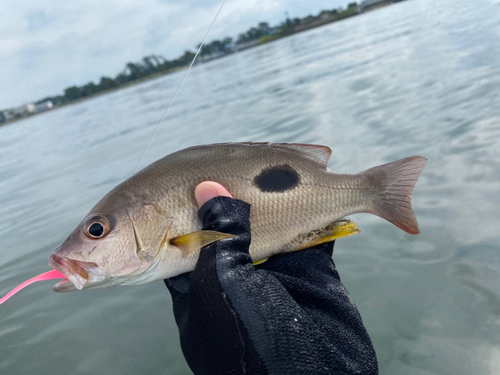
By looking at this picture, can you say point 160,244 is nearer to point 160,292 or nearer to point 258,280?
point 258,280

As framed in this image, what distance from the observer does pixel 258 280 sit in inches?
63.5

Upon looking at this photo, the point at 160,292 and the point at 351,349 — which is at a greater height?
the point at 351,349

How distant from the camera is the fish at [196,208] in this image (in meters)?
1.81

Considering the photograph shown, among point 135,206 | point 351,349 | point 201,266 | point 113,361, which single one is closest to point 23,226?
point 113,361

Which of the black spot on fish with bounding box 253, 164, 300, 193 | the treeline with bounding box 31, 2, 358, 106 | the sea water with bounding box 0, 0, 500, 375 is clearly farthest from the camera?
the treeline with bounding box 31, 2, 358, 106

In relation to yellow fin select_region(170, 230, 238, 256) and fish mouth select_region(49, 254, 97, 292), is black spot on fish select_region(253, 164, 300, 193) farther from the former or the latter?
fish mouth select_region(49, 254, 97, 292)

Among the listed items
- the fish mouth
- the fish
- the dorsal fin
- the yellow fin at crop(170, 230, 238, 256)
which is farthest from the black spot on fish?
the fish mouth

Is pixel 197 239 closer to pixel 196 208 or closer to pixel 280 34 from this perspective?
pixel 196 208

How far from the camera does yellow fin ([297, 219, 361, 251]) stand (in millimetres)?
2186

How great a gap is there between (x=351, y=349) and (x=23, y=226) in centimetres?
690

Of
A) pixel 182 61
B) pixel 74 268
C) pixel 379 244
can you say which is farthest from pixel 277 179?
pixel 182 61

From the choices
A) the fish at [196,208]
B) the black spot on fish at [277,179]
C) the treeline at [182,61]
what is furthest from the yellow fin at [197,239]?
the treeline at [182,61]

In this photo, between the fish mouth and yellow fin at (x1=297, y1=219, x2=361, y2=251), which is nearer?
the fish mouth

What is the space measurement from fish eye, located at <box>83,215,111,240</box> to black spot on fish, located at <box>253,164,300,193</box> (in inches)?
33.0
